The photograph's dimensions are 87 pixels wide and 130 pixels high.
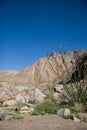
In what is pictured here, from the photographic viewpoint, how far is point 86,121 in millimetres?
6918

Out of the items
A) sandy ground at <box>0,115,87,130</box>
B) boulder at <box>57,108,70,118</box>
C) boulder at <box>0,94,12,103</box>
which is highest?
boulder at <box>0,94,12,103</box>

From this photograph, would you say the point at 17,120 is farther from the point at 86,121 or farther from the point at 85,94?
the point at 85,94

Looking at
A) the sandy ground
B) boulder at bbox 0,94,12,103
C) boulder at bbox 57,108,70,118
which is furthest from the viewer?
boulder at bbox 0,94,12,103

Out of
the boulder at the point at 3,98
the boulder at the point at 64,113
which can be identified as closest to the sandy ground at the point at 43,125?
the boulder at the point at 64,113

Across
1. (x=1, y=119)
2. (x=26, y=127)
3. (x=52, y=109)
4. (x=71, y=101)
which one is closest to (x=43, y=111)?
(x=52, y=109)

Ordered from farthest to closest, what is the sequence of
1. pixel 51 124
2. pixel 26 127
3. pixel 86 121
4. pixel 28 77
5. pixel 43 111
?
pixel 28 77, pixel 43 111, pixel 86 121, pixel 51 124, pixel 26 127

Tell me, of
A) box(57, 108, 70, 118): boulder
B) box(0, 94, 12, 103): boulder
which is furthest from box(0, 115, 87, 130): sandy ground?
box(0, 94, 12, 103): boulder

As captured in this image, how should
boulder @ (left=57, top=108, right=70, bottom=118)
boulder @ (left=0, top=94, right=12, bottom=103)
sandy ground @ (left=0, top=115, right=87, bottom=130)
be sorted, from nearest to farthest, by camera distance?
sandy ground @ (left=0, top=115, right=87, bottom=130), boulder @ (left=57, top=108, right=70, bottom=118), boulder @ (left=0, top=94, right=12, bottom=103)

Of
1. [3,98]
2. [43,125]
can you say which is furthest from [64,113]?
[3,98]

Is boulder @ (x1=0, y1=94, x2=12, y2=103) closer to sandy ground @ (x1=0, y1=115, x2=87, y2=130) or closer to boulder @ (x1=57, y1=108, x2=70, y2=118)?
boulder @ (x1=57, y1=108, x2=70, y2=118)

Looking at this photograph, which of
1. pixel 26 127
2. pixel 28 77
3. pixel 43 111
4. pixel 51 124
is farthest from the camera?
pixel 28 77

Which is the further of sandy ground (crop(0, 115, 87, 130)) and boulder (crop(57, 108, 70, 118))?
boulder (crop(57, 108, 70, 118))

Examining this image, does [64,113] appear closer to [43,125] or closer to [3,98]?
[43,125]

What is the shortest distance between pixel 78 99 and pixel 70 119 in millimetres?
2456
